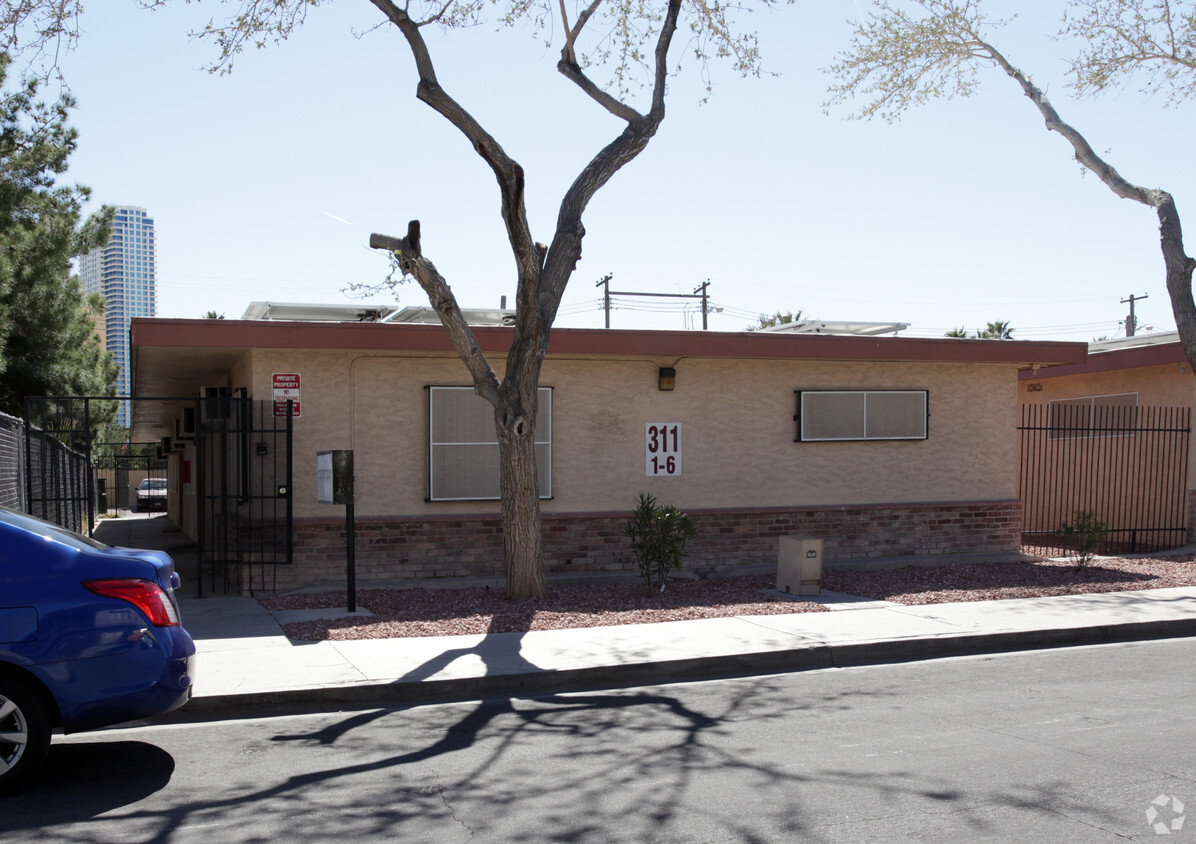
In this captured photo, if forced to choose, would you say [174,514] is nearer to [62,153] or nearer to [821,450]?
[62,153]

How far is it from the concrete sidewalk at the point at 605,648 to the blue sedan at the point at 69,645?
1.87 metres

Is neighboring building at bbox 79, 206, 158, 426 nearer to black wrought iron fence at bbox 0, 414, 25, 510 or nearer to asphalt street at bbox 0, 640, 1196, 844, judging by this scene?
black wrought iron fence at bbox 0, 414, 25, 510

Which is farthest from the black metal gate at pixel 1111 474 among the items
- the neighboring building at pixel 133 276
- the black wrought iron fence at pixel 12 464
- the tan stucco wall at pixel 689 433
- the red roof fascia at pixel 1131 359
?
the neighboring building at pixel 133 276

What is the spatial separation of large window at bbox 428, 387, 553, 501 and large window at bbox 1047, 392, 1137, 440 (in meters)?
10.3

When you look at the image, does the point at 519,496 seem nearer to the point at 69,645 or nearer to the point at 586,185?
the point at 586,185

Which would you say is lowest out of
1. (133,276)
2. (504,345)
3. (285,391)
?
(285,391)

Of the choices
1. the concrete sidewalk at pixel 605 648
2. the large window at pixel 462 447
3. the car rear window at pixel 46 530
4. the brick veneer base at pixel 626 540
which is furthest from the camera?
the large window at pixel 462 447

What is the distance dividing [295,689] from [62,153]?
14.6m

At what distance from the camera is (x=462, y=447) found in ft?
43.1

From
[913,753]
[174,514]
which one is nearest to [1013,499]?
[913,753]

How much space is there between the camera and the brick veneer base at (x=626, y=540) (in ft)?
41.1

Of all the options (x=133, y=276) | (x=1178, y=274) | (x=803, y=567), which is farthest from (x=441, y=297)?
(x=133, y=276)

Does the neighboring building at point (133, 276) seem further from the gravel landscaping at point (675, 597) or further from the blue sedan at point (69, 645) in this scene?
the blue sedan at point (69, 645)

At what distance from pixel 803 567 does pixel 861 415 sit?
3433 millimetres
